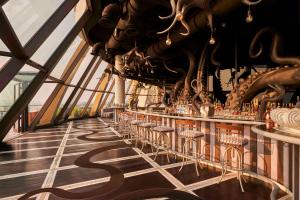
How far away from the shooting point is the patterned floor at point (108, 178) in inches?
114

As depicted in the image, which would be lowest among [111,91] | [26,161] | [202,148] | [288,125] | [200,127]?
[26,161]

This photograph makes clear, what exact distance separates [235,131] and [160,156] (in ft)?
6.36

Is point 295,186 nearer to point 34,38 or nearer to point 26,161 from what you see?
point 26,161

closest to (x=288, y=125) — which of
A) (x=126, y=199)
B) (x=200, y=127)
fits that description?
(x=126, y=199)

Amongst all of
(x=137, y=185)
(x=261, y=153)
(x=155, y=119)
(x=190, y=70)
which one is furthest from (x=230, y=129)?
(x=190, y=70)

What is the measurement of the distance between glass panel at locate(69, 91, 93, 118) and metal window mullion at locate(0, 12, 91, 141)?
7.30 meters

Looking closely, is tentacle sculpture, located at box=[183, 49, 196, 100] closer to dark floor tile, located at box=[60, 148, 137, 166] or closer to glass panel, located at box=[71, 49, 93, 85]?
dark floor tile, located at box=[60, 148, 137, 166]

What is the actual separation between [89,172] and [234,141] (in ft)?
8.39

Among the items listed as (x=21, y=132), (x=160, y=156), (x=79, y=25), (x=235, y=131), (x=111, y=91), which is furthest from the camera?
(x=111, y=91)

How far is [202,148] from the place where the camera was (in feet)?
14.4

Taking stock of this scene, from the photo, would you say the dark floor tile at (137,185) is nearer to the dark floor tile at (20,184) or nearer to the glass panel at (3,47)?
the dark floor tile at (20,184)

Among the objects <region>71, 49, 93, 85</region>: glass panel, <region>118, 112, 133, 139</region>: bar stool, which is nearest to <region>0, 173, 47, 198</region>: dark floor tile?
<region>118, 112, 133, 139</region>: bar stool

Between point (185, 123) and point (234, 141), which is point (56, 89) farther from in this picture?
point (234, 141)

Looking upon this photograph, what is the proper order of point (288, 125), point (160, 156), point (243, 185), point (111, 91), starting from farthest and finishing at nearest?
1. point (111, 91)
2. point (160, 156)
3. point (243, 185)
4. point (288, 125)
